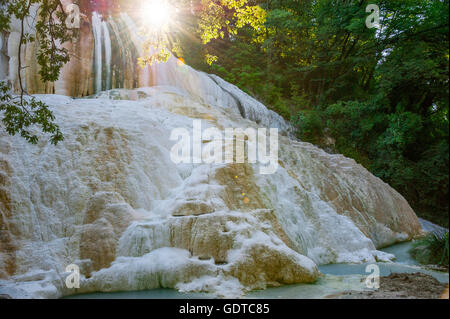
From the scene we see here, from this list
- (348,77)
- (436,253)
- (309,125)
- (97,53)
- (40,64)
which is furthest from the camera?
(348,77)

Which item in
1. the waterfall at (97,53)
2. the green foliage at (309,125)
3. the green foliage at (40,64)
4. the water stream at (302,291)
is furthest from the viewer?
the green foliage at (309,125)

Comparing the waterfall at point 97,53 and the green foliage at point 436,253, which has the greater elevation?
the waterfall at point 97,53

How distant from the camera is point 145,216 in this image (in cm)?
521

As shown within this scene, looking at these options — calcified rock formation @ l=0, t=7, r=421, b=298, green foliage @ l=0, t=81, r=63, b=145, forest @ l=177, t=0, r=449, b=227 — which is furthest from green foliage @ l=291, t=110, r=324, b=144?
green foliage @ l=0, t=81, r=63, b=145

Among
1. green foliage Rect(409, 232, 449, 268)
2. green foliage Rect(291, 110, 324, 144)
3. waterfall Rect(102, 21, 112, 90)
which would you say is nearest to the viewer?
green foliage Rect(409, 232, 449, 268)

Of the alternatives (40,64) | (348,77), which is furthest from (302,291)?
(348,77)

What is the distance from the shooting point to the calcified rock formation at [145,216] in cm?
441

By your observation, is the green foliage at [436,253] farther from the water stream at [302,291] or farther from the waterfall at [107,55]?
the waterfall at [107,55]

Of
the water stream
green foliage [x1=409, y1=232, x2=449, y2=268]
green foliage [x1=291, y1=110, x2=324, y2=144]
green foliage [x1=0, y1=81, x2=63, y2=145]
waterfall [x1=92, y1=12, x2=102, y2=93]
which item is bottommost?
the water stream

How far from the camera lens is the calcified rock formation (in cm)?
441

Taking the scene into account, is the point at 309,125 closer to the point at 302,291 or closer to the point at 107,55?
the point at 107,55

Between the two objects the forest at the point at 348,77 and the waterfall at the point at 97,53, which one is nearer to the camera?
the waterfall at the point at 97,53

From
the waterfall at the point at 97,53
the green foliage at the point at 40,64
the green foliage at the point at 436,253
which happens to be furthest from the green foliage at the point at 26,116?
the waterfall at the point at 97,53

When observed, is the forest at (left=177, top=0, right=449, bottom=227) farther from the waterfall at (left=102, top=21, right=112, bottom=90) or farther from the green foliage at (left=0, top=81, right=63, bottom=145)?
the green foliage at (left=0, top=81, right=63, bottom=145)
